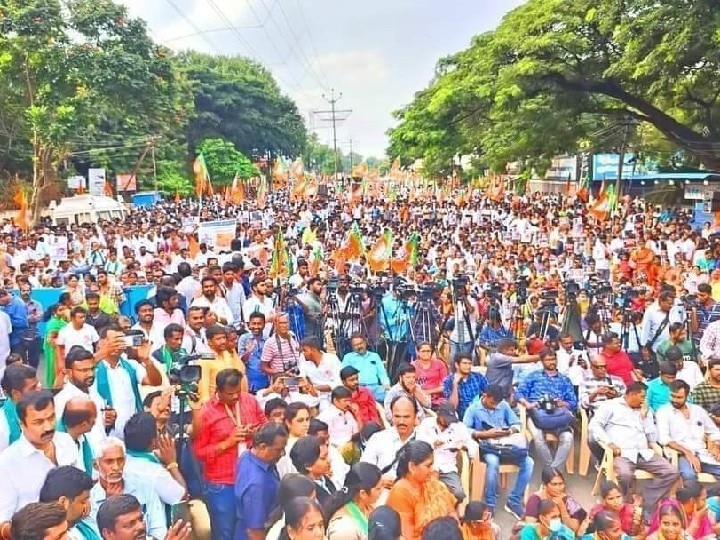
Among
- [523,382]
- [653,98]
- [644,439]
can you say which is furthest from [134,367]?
[653,98]

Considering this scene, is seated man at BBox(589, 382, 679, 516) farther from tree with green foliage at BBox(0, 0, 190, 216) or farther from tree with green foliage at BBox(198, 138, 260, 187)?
tree with green foliage at BBox(198, 138, 260, 187)

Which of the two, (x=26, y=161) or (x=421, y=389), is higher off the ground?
(x=26, y=161)

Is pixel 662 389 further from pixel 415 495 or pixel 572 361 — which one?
pixel 415 495

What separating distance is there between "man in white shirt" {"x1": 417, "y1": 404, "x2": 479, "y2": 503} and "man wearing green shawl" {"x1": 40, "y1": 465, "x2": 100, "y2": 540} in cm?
→ 234

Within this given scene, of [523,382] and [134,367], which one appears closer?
[134,367]

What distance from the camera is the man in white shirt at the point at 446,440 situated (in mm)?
4789

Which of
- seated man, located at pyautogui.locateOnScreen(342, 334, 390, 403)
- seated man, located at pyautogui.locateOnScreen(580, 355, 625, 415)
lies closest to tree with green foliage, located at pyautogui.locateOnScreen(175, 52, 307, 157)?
seated man, located at pyautogui.locateOnScreen(342, 334, 390, 403)

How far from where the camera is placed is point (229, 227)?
43.0 ft

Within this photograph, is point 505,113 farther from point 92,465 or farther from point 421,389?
point 92,465

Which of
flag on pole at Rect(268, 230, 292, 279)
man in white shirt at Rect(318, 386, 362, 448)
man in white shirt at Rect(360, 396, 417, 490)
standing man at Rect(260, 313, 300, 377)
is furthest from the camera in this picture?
flag on pole at Rect(268, 230, 292, 279)

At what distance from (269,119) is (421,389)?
146 feet

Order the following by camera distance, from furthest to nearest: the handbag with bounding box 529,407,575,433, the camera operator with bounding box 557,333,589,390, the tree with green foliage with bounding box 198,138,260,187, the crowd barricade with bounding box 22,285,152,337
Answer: the tree with green foliage with bounding box 198,138,260,187 → the crowd barricade with bounding box 22,285,152,337 → the camera operator with bounding box 557,333,589,390 → the handbag with bounding box 529,407,575,433

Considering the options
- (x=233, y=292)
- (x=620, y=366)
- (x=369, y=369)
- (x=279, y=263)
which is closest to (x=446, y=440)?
(x=369, y=369)

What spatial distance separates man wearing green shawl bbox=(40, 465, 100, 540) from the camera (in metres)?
2.80
